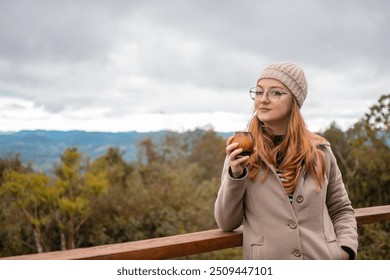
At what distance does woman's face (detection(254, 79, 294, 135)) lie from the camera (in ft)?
4.75

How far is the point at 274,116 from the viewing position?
1449 mm

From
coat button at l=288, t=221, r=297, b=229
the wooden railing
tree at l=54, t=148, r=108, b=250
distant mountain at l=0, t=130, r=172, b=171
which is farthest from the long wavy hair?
distant mountain at l=0, t=130, r=172, b=171

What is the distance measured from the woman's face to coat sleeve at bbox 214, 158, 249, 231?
0.21 metres

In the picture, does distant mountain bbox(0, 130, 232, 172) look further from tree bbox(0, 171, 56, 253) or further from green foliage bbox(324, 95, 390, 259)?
green foliage bbox(324, 95, 390, 259)

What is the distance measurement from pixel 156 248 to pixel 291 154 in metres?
0.54

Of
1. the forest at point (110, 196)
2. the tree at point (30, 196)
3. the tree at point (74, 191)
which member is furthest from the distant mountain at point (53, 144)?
the tree at point (30, 196)

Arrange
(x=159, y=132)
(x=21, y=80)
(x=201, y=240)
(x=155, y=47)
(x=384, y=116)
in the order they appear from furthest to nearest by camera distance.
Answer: (x=155, y=47)
(x=21, y=80)
(x=159, y=132)
(x=384, y=116)
(x=201, y=240)

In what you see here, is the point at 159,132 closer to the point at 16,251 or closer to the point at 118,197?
the point at 118,197

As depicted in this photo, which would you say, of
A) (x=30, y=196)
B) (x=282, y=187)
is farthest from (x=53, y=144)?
(x=282, y=187)

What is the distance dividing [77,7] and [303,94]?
14.9 ft

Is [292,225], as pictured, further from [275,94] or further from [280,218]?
[275,94]

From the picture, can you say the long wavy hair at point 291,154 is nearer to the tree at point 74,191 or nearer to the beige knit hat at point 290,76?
the beige knit hat at point 290,76

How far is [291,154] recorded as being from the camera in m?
1.44
